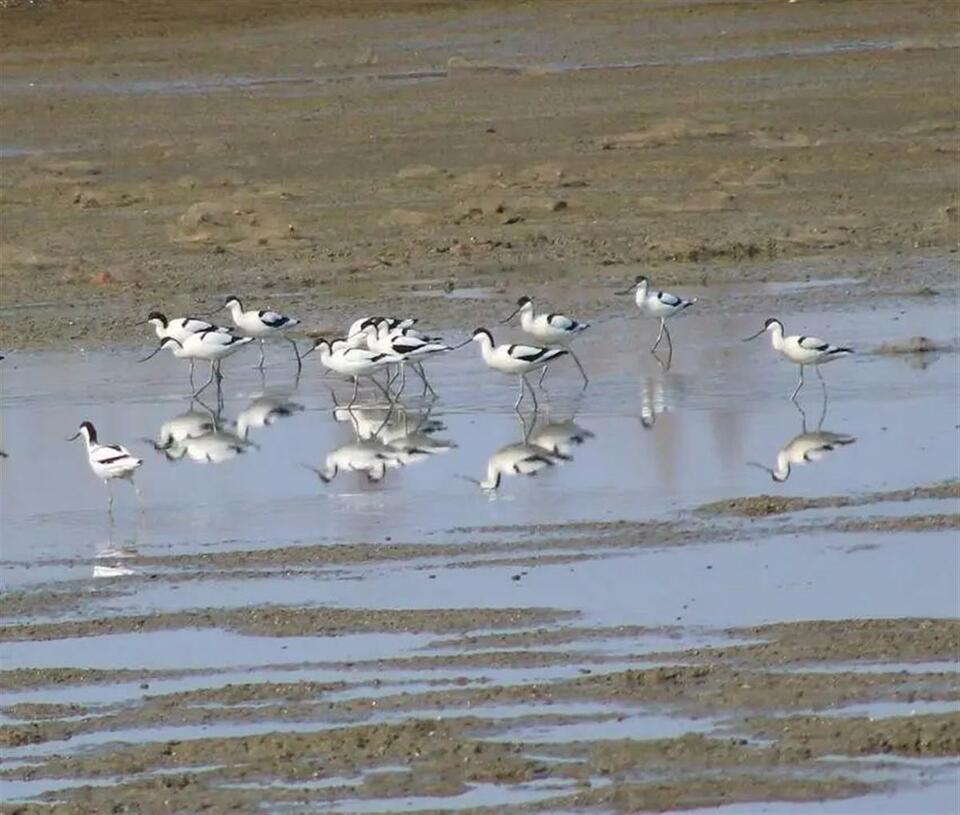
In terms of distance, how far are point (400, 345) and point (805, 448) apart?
11.6 ft

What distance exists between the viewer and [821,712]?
32.1 feet

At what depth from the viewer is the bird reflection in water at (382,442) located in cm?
1585

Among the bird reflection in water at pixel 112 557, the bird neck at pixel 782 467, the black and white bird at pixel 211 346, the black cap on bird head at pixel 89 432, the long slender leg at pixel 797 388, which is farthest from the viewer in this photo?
the black and white bird at pixel 211 346

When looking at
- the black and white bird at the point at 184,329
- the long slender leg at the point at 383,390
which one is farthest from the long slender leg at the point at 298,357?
the long slender leg at the point at 383,390

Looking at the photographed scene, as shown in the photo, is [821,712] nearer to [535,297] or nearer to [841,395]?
[841,395]

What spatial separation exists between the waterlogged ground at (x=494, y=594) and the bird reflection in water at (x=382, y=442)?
45mm

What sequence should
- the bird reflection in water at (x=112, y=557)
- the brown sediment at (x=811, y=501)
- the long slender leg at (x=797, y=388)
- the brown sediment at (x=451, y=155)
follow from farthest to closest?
1. the brown sediment at (x=451, y=155)
2. the long slender leg at (x=797, y=388)
3. the brown sediment at (x=811, y=501)
4. the bird reflection in water at (x=112, y=557)

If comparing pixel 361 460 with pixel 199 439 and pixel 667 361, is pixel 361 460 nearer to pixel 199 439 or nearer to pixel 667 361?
pixel 199 439

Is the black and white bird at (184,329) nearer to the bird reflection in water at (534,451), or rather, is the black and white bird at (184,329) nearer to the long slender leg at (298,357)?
the long slender leg at (298,357)

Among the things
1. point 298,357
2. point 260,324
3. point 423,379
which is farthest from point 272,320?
point 423,379

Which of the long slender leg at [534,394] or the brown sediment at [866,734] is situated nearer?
the brown sediment at [866,734]

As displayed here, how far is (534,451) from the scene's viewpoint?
15.9 m

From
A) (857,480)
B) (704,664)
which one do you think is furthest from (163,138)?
(704,664)

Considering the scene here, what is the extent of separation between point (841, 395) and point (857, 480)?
2.86 metres
